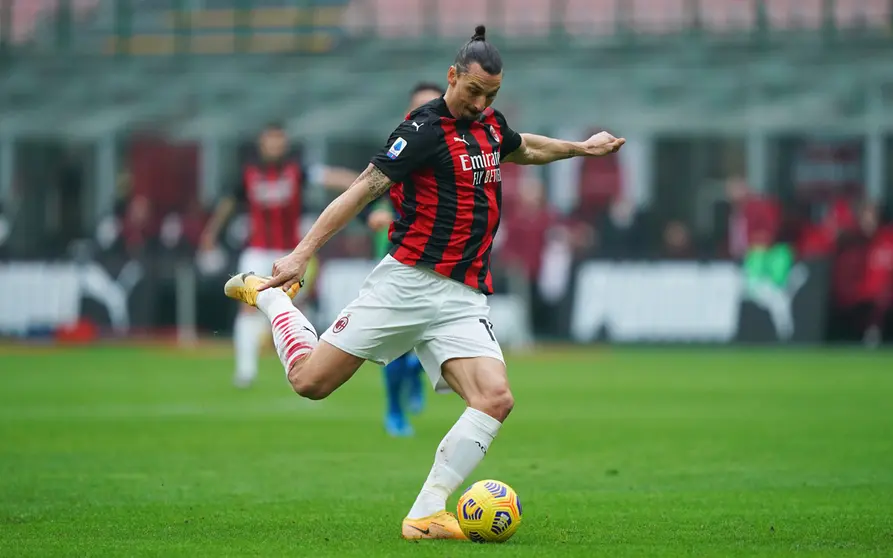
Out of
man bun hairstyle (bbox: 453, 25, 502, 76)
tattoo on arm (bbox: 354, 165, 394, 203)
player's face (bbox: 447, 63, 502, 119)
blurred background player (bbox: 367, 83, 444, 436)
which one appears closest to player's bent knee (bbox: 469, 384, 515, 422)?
tattoo on arm (bbox: 354, 165, 394, 203)

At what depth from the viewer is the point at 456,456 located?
7348 mm

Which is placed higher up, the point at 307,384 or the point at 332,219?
the point at 332,219

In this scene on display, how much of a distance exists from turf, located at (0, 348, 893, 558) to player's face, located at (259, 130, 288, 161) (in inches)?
100

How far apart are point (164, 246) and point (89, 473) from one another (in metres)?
16.9

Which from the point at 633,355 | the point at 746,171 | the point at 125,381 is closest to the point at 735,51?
the point at 746,171

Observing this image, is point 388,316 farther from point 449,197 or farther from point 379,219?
point 379,219

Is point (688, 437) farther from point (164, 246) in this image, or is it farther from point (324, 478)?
point (164, 246)

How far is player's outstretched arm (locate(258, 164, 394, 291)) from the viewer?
23.9 feet

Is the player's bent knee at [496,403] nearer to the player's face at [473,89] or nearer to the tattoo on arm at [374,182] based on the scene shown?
the tattoo on arm at [374,182]

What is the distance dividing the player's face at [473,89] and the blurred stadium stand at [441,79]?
1940 cm

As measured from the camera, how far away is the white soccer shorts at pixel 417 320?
24.6 feet

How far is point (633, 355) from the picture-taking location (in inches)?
906

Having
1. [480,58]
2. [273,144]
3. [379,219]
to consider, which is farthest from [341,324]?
[273,144]

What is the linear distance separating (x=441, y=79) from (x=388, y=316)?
2419 cm
